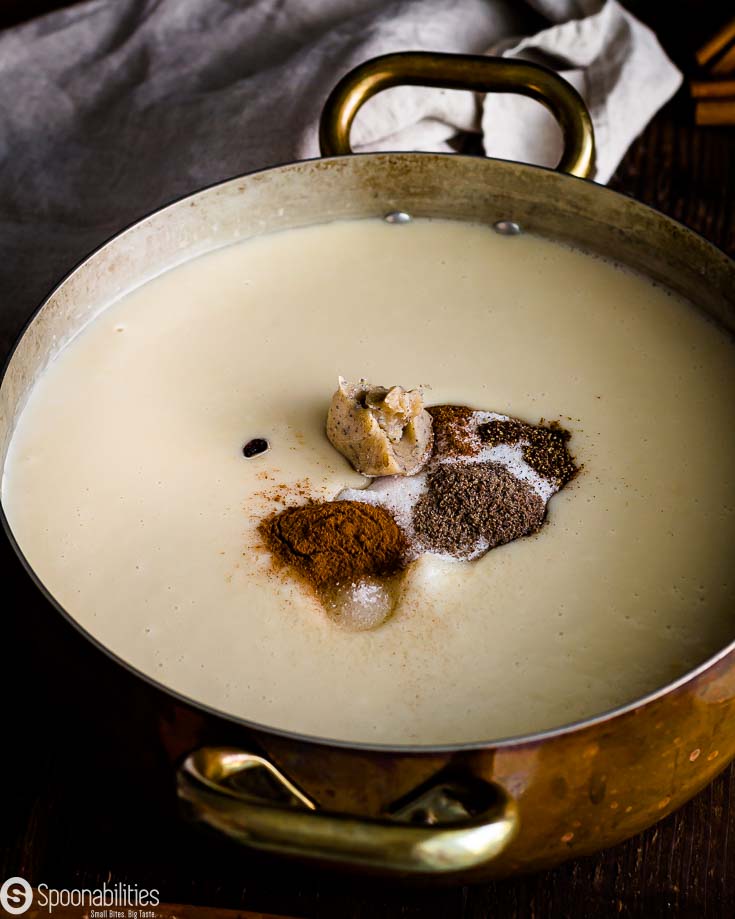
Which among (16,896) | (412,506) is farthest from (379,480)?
(16,896)

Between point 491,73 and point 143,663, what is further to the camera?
point 491,73

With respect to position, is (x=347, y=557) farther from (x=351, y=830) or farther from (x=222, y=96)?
(x=222, y=96)

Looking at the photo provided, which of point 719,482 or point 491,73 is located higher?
point 491,73

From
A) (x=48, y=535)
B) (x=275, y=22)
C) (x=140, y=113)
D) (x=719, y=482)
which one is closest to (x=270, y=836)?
(x=48, y=535)

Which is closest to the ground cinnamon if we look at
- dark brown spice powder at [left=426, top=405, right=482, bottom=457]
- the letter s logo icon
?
dark brown spice powder at [left=426, top=405, right=482, bottom=457]

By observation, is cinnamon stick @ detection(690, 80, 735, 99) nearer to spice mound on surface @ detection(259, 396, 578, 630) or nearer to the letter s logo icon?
spice mound on surface @ detection(259, 396, 578, 630)

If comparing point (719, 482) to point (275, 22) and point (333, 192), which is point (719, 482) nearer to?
point (333, 192)
